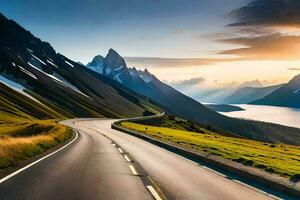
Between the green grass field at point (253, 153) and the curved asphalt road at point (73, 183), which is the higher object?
the green grass field at point (253, 153)

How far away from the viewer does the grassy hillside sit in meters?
23.1

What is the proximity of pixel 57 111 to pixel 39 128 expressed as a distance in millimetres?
93439

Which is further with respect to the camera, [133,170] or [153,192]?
[133,170]

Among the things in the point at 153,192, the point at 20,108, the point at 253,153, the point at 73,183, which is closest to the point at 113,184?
the point at 73,183

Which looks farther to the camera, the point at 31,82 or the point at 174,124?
the point at 31,82

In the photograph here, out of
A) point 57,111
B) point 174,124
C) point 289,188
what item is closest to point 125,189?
point 289,188

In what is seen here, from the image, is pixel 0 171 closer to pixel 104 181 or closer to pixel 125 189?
pixel 104 181

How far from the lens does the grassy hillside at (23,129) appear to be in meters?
23.1

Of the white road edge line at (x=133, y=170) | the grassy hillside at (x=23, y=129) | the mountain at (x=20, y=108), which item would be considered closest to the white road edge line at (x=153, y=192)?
the white road edge line at (x=133, y=170)

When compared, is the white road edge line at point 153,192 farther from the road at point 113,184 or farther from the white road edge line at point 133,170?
the white road edge line at point 133,170

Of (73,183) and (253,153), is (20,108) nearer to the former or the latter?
(253,153)

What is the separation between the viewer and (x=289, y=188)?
575 inches

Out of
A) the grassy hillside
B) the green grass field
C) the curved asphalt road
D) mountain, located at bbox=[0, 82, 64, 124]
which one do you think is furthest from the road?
mountain, located at bbox=[0, 82, 64, 124]

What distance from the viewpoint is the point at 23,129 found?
2948 inches
